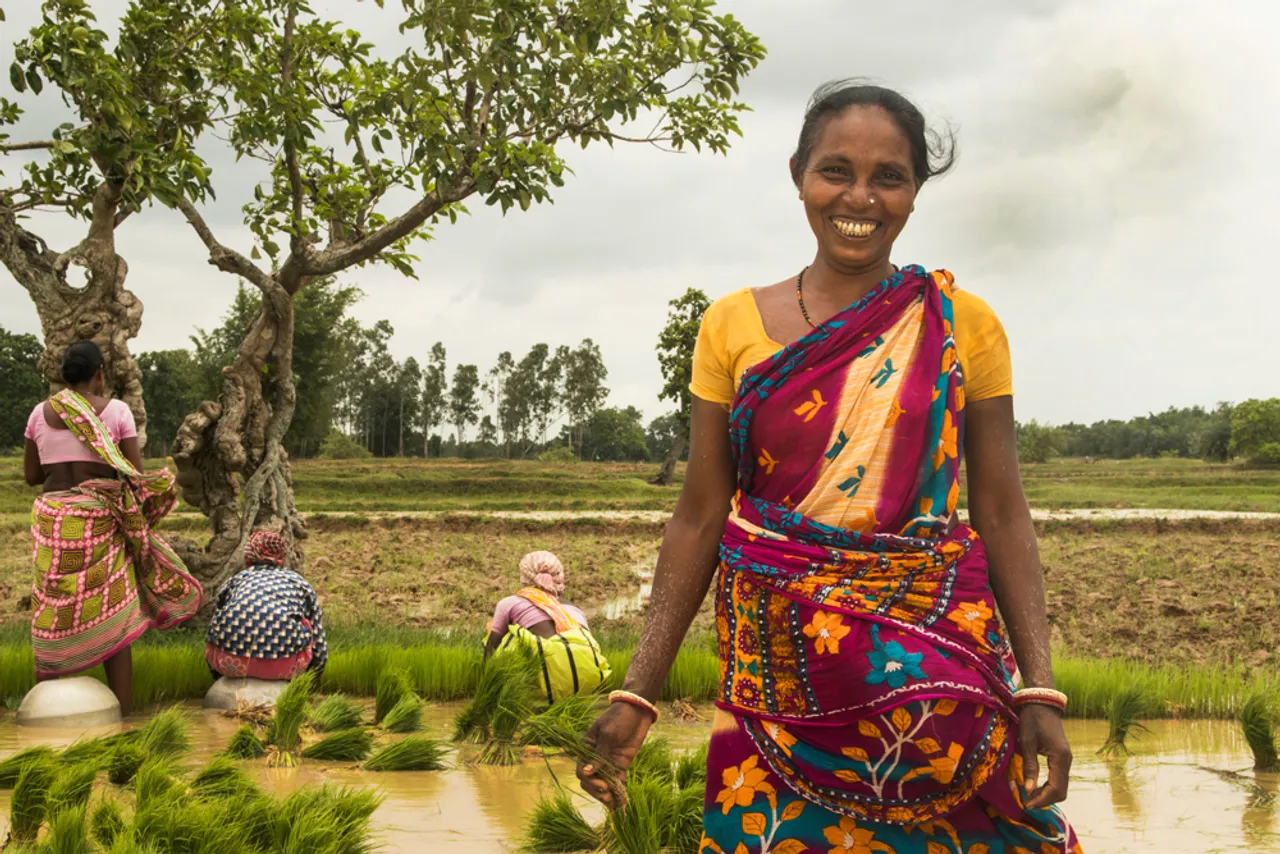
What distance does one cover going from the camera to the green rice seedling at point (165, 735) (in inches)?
172

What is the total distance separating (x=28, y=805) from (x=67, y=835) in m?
0.60

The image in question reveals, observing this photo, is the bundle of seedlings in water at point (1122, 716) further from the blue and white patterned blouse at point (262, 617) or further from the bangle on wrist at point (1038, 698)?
the blue and white patterned blouse at point (262, 617)

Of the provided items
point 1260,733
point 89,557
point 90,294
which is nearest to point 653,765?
point 1260,733

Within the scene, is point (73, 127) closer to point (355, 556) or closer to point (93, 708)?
point (93, 708)

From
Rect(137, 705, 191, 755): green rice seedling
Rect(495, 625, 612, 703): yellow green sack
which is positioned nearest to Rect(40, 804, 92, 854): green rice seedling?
Rect(137, 705, 191, 755): green rice seedling

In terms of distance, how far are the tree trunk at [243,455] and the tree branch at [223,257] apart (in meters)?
0.11

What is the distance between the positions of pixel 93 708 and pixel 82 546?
2.62 ft

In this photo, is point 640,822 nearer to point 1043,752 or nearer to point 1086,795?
point 1043,752

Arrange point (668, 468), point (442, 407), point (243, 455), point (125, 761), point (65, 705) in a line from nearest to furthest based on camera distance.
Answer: point (125, 761)
point (65, 705)
point (243, 455)
point (668, 468)
point (442, 407)

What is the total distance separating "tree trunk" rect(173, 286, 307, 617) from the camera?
8.29 meters

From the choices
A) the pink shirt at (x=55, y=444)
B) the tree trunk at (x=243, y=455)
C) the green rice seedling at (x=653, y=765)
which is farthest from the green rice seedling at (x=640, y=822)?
the tree trunk at (x=243, y=455)

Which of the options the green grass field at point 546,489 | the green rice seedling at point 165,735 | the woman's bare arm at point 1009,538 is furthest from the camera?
the green grass field at point 546,489

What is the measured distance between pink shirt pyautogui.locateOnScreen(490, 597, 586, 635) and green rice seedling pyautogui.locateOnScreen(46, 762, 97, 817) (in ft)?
7.67

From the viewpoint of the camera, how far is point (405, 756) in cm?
448
